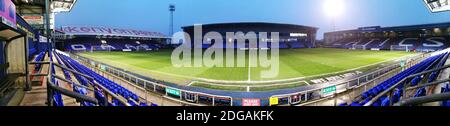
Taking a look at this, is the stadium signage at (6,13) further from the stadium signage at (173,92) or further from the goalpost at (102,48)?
the goalpost at (102,48)

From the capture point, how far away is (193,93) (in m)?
1.99

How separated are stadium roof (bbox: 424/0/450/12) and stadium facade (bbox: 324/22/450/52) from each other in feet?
0.81

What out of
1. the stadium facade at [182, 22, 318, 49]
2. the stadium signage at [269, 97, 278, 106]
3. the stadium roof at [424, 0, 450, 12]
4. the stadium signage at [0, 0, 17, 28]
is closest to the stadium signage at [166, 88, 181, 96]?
the stadium facade at [182, 22, 318, 49]

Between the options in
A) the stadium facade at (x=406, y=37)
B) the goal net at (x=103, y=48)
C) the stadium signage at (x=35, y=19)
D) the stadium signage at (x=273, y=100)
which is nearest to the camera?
the stadium signage at (x=273, y=100)

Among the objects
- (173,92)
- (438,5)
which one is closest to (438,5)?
(438,5)

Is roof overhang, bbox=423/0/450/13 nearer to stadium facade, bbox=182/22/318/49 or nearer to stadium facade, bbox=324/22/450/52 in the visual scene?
stadium facade, bbox=324/22/450/52

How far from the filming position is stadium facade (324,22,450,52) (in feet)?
10.9

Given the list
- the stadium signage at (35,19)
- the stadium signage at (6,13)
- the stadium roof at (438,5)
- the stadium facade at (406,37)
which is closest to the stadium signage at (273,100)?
the stadium signage at (6,13)

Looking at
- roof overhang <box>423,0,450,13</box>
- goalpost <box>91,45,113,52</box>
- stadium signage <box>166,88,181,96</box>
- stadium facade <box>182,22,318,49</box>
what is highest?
roof overhang <box>423,0,450,13</box>

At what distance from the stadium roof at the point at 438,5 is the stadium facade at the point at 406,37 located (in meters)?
0.25

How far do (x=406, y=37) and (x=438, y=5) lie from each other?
2.30 m

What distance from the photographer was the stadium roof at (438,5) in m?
2.69
